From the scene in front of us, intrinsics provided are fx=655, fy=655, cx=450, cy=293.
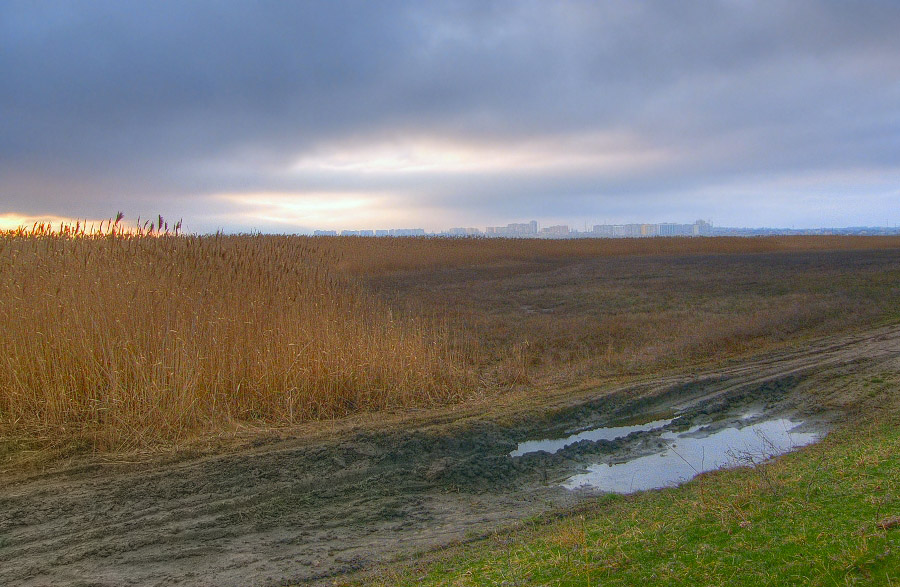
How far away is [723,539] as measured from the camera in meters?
3.42

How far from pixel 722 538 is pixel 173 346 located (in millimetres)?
5955

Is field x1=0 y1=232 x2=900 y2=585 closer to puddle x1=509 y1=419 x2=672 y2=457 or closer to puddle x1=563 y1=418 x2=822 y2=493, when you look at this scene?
puddle x1=509 y1=419 x2=672 y2=457

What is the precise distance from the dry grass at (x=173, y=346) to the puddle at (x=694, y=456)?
288cm

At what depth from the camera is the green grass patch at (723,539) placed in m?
2.94

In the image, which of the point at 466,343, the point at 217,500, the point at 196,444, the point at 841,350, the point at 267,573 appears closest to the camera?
the point at 267,573

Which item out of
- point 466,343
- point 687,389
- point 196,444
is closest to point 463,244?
point 466,343

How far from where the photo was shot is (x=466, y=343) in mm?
11797

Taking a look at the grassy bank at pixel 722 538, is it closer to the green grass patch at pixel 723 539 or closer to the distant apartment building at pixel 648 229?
the green grass patch at pixel 723 539

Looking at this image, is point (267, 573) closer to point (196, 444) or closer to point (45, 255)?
point (196, 444)

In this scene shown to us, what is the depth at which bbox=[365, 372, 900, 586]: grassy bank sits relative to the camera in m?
2.94

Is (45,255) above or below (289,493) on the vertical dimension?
above

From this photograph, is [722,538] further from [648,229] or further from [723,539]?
Answer: [648,229]

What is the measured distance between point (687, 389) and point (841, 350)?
349 centimetres

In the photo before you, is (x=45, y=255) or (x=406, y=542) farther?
(x=45, y=255)
